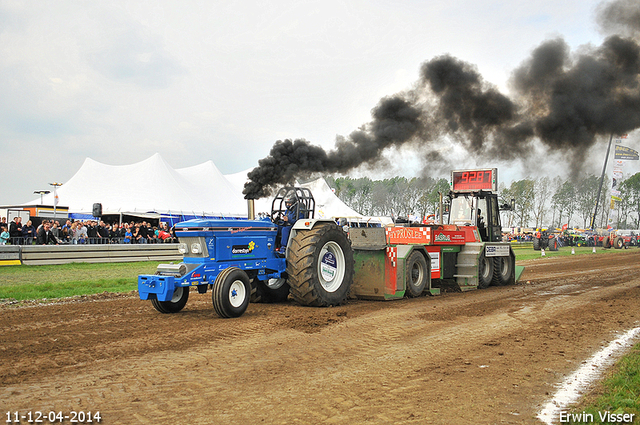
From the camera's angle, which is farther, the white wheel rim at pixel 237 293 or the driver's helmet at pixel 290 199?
the driver's helmet at pixel 290 199

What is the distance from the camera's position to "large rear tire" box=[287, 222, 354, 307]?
8562 millimetres

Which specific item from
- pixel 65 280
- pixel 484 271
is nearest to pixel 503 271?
pixel 484 271

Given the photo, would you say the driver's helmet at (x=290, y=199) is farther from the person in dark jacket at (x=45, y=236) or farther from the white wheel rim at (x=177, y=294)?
the person in dark jacket at (x=45, y=236)

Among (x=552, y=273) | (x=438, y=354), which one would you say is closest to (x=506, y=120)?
(x=552, y=273)

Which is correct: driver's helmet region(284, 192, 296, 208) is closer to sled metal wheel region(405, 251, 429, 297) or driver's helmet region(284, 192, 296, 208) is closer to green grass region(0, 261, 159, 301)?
sled metal wheel region(405, 251, 429, 297)

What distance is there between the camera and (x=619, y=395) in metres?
4.27

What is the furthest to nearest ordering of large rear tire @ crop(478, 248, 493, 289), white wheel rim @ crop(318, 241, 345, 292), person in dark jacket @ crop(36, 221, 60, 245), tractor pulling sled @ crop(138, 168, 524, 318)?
person in dark jacket @ crop(36, 221, 60, 245)
large rear tire @ crop(478, 248, 493, 289)
white wheel rim @ crop(318, 241, 345, 292)
tractor pulling sled @ crop(138, 168, 524, 318)

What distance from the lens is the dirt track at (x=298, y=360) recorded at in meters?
3.98

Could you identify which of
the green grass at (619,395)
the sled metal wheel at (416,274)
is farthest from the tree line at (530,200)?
the green grass at (619,395)

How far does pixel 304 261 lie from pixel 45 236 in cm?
1343

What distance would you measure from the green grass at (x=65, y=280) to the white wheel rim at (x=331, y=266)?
5.43m

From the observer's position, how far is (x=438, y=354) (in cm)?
579

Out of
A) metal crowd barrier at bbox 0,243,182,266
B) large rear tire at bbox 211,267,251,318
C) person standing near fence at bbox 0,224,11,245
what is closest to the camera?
large rear tire at bbox 211,267,251,318

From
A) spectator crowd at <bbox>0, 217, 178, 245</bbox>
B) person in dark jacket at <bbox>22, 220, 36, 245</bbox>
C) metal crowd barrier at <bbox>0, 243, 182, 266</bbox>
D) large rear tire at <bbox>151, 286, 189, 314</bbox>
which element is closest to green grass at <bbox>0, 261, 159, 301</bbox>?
metal crowd barrier at <bbox>0, 243, 182, 266</bbox>
